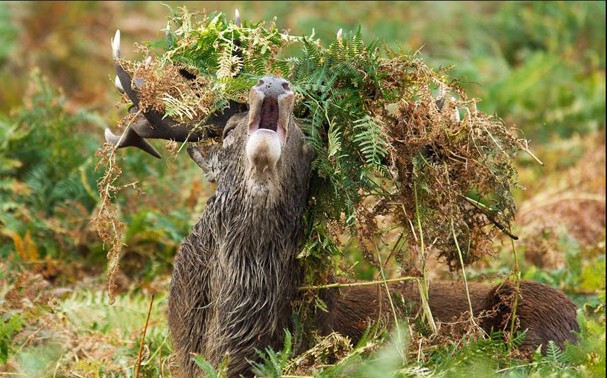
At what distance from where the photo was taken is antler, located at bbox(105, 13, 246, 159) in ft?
23.2

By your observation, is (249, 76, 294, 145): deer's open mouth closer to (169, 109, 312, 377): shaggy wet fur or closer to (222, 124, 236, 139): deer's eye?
(169, 109, 312, 377): shaggy wet fur

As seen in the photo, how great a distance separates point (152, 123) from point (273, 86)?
1.22m

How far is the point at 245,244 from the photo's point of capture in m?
6.93

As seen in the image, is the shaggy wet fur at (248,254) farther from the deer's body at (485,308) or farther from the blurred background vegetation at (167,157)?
the blurred background vegetation at (167,157)

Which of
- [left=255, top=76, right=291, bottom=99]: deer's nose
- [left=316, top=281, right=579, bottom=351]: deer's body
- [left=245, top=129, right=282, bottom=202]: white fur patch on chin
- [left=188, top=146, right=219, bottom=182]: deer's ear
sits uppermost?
[left=255, top=76, right=291, bottom=99]: deer's nose

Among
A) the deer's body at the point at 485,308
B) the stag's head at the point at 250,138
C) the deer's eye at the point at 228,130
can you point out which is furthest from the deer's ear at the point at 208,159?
the deer's body at the point at 485,308

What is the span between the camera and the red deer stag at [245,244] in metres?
6.60

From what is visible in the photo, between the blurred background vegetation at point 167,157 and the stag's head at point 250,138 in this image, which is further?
the blurred background vegetation at point 167,157

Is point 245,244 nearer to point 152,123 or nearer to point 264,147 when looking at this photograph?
point 264,147

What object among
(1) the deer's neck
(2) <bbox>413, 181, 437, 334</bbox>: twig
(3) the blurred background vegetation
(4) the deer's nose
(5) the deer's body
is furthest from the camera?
(3) the blurred background vegetation

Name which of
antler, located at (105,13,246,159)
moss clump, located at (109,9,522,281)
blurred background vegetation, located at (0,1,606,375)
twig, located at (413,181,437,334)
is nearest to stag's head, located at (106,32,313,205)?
antler, located at (105,13,246,159)

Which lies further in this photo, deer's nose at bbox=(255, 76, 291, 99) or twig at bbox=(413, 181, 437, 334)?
twig at bbox=(413, 181, 437, 334)

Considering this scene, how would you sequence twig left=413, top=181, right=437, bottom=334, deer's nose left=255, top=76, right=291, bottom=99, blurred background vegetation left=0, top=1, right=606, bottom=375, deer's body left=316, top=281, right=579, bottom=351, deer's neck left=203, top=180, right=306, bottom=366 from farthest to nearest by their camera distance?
blurred background vegetation left=0, top=1, right=606, bottom=375 < deer's body left=316, top=281, right=579, bottom=351 < deer's neck left=203, top=180, right=306, bottom=366 < twig left=413, top=181, right=437, bottom=334 < deer's nose left=255, top=76, right=291, bottom=99

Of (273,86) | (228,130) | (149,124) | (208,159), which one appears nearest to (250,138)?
(273,86)
